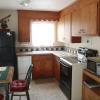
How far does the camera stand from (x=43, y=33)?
530cm

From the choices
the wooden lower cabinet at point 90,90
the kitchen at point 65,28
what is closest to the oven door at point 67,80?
the wooden lower cabinet at point 90,90

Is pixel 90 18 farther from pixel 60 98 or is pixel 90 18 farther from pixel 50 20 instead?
pixel 50 20

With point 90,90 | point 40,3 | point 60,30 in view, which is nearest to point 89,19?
point 90,90

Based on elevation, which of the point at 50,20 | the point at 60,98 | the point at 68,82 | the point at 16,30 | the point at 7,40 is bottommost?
the point at 60,98

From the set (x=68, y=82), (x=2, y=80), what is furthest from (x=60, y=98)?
(x=2, y=80)

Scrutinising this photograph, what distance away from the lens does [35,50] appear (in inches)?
209

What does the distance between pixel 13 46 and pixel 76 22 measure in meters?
2.03

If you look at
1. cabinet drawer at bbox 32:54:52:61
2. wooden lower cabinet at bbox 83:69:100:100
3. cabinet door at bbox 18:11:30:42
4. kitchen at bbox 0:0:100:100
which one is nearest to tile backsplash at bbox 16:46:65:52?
kitchen at bbox 0:0:100:100

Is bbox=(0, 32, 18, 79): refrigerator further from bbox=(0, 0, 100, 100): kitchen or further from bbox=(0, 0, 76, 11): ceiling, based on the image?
bbox=(0, 0, 76, 11): ceiling

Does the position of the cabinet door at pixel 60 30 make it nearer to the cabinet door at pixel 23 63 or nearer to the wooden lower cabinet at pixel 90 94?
the cabinet door at pixel 23 63

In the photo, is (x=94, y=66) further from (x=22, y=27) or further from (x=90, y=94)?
(x=22, y=27)

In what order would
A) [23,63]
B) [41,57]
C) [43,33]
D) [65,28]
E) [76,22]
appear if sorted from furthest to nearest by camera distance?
[43,33] → [41,57] → [23,63] → [65,28] → [76,22]

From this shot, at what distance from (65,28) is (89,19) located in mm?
1541

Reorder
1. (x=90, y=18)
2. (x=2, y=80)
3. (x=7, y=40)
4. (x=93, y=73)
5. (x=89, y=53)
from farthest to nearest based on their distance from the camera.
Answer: (x=7, y=40) < (x=89, y=53) < (x=90, y=18) < (x=93, y=73) < (x=2, y=80)
